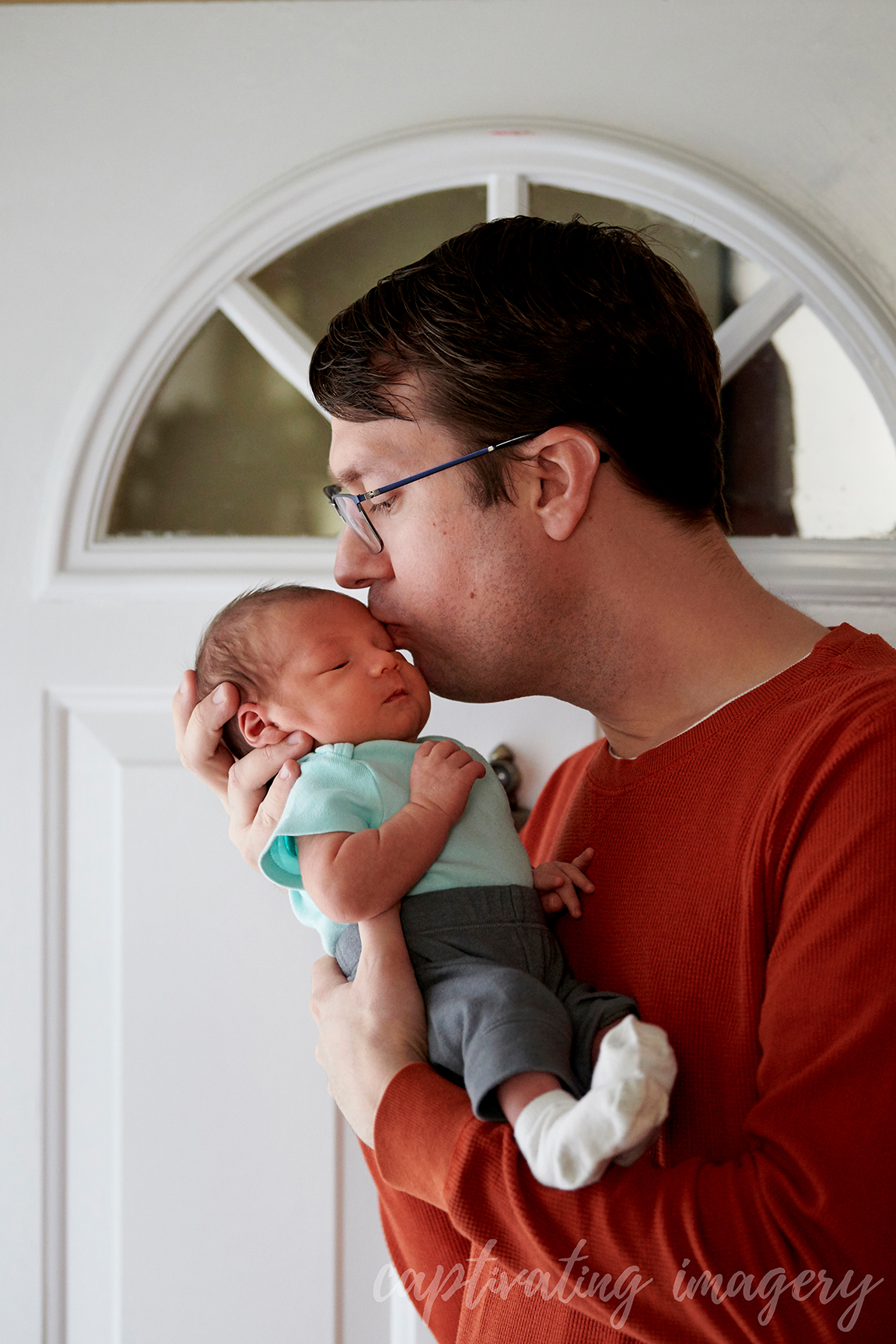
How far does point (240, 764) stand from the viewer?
1267mm

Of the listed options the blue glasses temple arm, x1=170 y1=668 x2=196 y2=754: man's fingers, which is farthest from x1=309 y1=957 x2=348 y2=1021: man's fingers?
the blue glasses temple arm

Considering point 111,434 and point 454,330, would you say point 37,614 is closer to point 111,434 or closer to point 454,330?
point 111,434

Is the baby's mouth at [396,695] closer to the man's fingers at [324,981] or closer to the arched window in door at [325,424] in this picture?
the man's fingers at [324,981]

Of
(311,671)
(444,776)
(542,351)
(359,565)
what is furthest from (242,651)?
(542,351)

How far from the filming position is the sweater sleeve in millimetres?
768

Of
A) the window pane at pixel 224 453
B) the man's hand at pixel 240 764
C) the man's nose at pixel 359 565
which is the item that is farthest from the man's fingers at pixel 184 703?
the window pane at pixel 224 453

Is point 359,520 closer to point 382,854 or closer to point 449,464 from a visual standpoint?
point 449,464

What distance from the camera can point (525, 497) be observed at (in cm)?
122

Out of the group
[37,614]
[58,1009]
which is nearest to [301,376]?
[37,614]

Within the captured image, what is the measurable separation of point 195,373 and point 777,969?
1.51 metres

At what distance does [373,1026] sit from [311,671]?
0.44 m

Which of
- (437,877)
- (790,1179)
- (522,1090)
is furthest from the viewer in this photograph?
(437,877)

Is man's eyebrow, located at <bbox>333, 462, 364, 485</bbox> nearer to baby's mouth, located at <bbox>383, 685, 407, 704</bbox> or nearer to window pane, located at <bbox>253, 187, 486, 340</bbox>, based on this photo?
baby's mouth, located at <bbox>383, 685, 407, 704</bbox>

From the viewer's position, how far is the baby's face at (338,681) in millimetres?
1239
